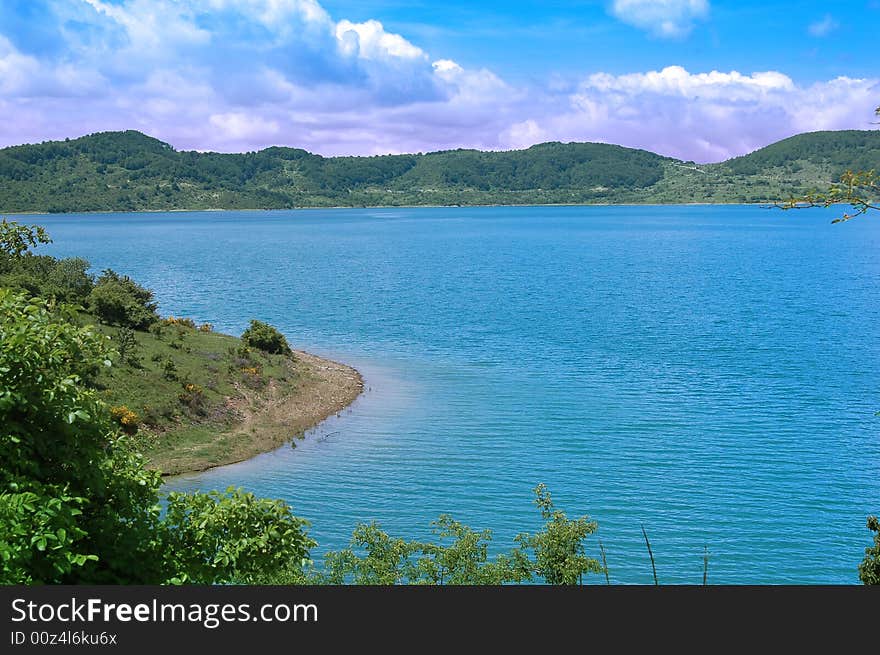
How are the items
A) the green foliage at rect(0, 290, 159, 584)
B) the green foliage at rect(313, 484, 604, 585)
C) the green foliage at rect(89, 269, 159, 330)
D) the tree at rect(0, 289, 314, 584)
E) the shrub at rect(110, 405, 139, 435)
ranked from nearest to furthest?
the green foliage at rect(0, 290, 159, 584) < the tree at rect(0, 289, 314, 584) < the green foliage at rect(313, 484, 604, 585) < the shrub at rect(110, 405, 139, 435) < the green foliage at rect(89, 269, 159, 330)

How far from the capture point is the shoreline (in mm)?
48594

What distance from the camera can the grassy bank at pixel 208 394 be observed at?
50000mm

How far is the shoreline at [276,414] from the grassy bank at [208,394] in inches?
2.5

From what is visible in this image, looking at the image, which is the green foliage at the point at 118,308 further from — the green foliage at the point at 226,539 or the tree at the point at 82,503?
the green foliage at the point at 226,539

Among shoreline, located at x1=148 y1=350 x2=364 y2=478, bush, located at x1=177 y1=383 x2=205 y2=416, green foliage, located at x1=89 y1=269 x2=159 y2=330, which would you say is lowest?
shoreline, located at x1=148 y1=350 x2=364 y2=478

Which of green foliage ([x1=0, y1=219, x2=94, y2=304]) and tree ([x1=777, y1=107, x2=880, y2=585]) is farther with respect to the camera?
green foliage ([x1=0, y1=219, x2=94, y2=304])

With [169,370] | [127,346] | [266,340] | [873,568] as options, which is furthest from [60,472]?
[266,340]

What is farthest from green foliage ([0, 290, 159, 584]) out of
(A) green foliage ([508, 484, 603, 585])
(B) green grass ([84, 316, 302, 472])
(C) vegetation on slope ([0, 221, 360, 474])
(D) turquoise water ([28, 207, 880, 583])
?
(B) green grass ([84, 316, 302, 472])

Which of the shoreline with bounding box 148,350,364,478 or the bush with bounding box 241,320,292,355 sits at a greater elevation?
the bush with bounding box 241,320,292,355

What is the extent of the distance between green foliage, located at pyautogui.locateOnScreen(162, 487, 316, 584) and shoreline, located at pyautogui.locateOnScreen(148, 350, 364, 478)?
105 feet

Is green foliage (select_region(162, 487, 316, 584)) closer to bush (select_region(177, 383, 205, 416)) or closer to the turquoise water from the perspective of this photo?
the turquoise water

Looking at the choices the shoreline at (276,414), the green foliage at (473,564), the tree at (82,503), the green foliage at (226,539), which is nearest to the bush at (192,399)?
the shoreline at (276,414)

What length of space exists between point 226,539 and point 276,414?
44246 millimetres

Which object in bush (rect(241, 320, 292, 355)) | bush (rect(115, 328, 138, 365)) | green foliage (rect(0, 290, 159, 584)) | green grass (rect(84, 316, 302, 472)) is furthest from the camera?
bush (rect(241, 320, 292, 355))
